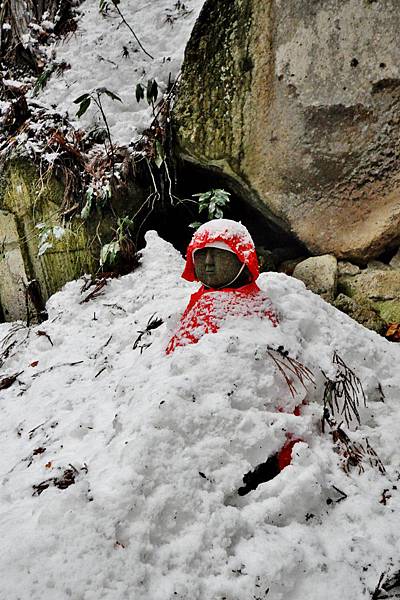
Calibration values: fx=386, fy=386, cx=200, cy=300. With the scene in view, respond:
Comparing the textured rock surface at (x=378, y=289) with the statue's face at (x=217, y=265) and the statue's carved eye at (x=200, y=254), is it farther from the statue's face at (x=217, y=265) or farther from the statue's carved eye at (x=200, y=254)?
the statue's carved eye at (x=200, y=254)

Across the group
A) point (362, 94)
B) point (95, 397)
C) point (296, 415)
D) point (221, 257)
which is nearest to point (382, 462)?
point (296, 415)

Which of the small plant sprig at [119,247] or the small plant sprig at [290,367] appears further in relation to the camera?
the small plant sprig at [119,247]

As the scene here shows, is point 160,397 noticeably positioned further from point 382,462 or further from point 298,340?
point 382,462

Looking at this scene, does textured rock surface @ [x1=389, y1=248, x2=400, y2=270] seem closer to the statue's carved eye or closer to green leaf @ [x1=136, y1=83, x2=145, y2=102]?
the statue's carved eye

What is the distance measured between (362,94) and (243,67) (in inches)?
37.8

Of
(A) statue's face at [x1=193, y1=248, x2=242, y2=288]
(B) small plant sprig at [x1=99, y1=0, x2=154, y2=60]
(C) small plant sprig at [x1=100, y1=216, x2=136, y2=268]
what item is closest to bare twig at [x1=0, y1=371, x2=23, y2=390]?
(C) small plant sprig at [x1=100, y1=216, x2=136, y2=268]

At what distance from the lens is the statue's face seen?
6.06 feet

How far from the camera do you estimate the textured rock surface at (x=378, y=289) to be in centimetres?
267

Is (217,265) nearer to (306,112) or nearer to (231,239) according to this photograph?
(231,239)

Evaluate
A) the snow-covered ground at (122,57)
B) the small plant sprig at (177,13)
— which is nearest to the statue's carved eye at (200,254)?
the snow-covered ground at (122,57)

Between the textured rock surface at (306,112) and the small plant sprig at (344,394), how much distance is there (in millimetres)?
1409

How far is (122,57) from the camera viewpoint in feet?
12.5

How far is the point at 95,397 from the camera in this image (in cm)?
199

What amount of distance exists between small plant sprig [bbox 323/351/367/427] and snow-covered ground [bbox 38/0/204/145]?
8.93 ft
